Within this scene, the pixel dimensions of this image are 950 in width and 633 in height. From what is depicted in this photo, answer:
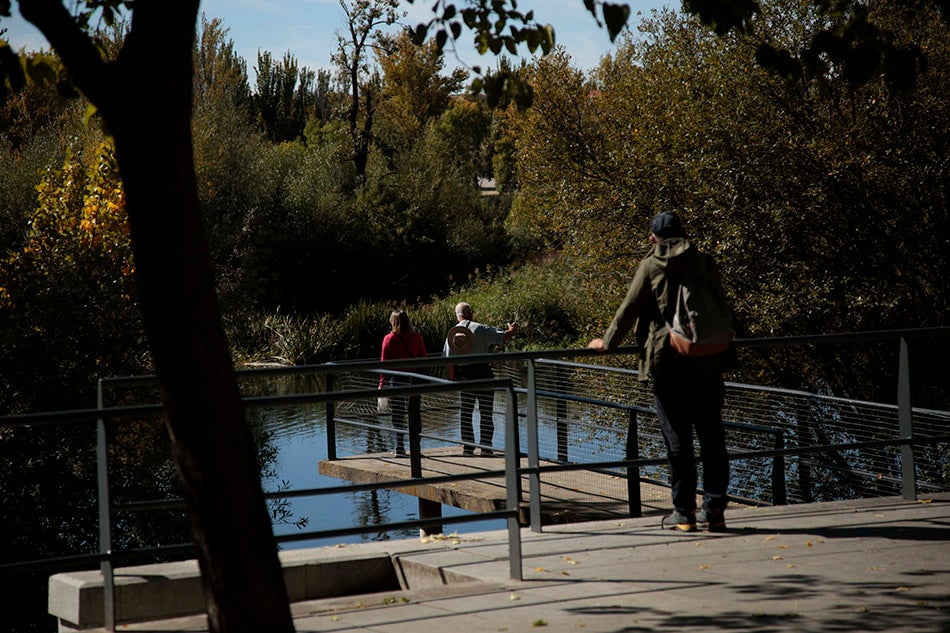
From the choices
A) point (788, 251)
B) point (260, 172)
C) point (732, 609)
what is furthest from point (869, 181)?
point (260, 172)

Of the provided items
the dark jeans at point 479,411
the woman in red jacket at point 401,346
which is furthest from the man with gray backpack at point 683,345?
the woman in red jacket at point 401,346

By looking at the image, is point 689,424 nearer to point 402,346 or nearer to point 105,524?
point 105,524

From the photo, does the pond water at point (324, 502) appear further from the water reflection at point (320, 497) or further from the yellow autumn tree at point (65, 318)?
the yellow autumn tree at point (65, 318)

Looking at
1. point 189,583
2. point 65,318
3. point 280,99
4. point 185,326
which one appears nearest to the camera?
point 185,326

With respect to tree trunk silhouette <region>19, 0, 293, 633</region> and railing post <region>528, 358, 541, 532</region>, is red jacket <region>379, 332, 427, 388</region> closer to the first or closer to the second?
railing post <region>528, 358, 541, 532</region>

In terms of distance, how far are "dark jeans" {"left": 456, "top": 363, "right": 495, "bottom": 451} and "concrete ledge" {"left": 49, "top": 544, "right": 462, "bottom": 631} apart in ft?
19.0

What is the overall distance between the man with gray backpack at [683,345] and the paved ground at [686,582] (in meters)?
0.36

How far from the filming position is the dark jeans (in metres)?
12.4

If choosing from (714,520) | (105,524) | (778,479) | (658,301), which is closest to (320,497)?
(778,479)

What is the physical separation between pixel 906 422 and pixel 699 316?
7.08 feet

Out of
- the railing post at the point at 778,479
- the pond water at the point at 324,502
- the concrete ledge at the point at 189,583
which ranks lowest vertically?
the pond water at the point at 324,502

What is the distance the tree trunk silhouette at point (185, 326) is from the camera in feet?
11.7

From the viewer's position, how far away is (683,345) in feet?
20.3

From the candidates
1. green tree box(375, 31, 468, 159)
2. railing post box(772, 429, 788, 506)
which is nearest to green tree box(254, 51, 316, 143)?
green tree box(375, 31, 468, 159)
